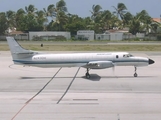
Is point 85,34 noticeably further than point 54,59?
Yes

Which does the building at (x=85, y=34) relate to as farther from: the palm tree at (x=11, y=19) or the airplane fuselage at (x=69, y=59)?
the airplane fuselage at (x=69, y=59)

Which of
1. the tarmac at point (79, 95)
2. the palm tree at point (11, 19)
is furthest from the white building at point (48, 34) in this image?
the tarmac at point (79, 95)

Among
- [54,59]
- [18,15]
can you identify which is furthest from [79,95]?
[18,15]

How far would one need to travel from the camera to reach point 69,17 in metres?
136

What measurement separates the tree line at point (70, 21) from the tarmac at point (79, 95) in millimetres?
88087

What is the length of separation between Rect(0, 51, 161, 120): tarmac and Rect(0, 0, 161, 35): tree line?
88087mm

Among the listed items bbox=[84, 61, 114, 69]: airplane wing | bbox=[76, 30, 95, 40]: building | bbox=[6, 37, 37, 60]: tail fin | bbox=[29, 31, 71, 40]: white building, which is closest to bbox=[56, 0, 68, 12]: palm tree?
bbox=[76, 30, 95, 40]: building

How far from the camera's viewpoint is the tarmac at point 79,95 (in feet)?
54.9

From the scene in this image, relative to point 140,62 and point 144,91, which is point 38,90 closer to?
point 144,91

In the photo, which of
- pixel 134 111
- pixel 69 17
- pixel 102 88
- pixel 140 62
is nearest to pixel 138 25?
pixel 69 17

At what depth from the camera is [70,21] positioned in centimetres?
13212

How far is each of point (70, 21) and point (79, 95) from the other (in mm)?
111695

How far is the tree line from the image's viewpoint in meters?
121

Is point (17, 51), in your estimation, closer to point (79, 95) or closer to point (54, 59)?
point (54, 59)
